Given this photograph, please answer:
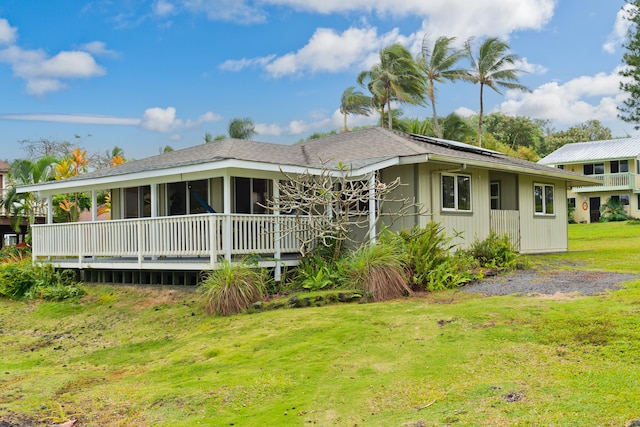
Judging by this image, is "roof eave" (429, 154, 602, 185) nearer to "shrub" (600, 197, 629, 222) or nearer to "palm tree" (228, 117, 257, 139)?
"palm tree" (228, 117, 257, 139)

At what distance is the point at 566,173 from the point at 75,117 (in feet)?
112

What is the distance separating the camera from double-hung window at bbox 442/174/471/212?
54.7 ft

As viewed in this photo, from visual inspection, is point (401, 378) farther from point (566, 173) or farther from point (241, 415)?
point (566, 173)

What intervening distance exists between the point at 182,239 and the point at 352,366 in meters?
6.71

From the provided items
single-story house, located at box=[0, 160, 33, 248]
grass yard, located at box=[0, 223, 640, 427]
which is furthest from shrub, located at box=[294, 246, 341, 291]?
single-story house, located at box=[0, 160, 33, 248]

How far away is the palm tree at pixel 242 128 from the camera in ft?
119

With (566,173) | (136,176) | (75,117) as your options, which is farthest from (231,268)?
(75,117)

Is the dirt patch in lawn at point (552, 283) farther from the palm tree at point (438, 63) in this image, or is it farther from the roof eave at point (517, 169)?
the palm tree at point (438, 63)

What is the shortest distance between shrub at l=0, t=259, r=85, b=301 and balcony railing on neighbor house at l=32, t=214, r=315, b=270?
445 mm

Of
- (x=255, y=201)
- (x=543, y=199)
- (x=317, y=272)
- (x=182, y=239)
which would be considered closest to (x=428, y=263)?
(x=317, y=272)

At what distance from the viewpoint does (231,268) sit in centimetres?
1229

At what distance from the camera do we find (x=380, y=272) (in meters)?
12.3

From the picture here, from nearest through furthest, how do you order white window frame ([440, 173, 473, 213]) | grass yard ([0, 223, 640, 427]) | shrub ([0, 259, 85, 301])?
grass yard ([0, 223, 640, 427]) → shrub ([0, 259, 85, 301]) → white window frame ([440, 173, 473, 213])

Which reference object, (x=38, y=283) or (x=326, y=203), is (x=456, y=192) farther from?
(x=38, y=283)
